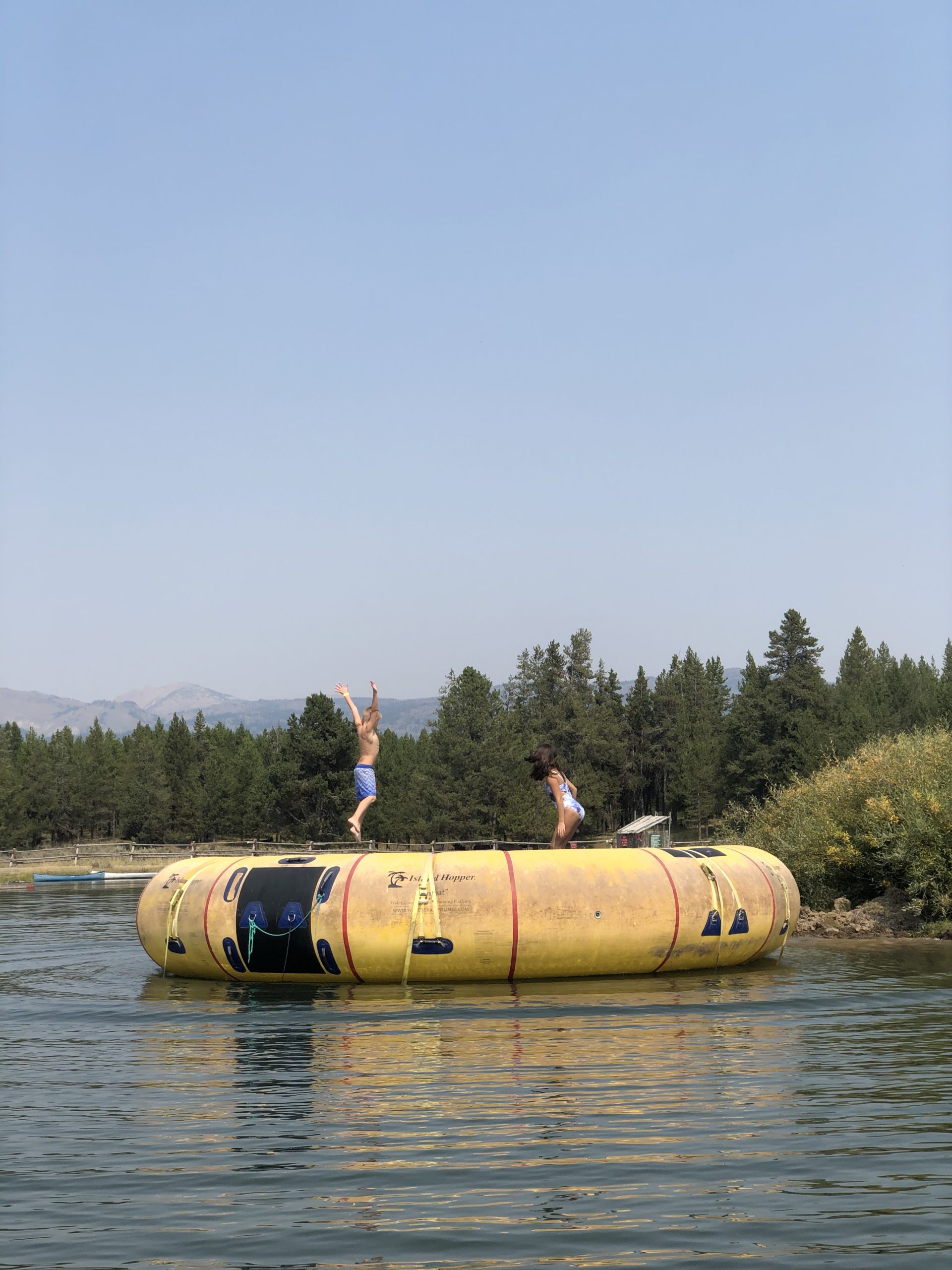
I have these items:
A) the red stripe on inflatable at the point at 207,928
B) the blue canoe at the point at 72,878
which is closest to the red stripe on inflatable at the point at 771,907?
the red stripe on inflatable at the point at 207,928

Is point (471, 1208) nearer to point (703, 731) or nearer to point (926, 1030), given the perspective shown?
point (926, 1030)

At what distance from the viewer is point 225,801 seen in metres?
92.4

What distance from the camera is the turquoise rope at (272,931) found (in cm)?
1535

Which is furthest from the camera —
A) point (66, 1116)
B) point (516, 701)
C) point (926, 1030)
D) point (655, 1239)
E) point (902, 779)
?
point (516, 701)

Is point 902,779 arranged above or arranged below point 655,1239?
above

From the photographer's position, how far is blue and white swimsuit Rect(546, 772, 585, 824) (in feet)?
55.6

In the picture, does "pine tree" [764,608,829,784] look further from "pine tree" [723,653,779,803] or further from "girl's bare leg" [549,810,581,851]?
"girl's bare leg" [549,810,581,851]

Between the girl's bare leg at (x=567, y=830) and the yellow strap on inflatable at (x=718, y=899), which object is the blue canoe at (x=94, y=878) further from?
the yellow strap on inflatable at (x=718, y=899)

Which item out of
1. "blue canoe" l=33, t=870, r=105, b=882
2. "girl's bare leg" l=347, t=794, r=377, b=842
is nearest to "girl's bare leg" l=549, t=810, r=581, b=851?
"girl's bare leg" l=347, t=794, r=377, b=842

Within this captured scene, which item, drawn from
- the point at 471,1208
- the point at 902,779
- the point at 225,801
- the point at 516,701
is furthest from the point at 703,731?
the point at 471,1208

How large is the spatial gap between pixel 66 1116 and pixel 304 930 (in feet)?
20.2

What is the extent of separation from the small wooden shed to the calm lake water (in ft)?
73.3

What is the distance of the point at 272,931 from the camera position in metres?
15.5

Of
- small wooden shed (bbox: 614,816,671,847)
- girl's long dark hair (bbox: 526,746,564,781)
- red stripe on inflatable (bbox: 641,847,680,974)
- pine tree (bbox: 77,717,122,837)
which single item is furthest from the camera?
pine tree (bbox: 77,717,122,837)
